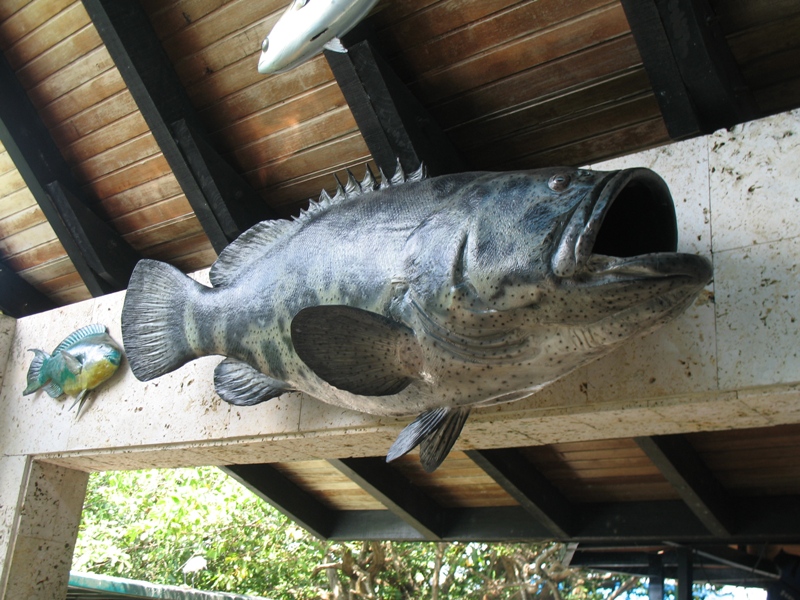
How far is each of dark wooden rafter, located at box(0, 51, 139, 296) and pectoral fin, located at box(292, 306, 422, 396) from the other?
7.82ft

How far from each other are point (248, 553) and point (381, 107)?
8.09 metres

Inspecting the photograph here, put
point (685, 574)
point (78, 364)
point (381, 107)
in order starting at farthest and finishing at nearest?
point (685, 574)
point (78, 364)
point (381, 107)

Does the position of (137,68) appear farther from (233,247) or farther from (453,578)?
(453,578)

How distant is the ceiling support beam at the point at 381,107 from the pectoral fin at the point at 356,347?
105cm

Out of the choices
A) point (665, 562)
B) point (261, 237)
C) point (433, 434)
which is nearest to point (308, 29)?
point (261, 237)

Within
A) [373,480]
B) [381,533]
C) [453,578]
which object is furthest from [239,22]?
[453,578]

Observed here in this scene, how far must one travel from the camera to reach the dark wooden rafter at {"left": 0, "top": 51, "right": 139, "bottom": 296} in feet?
11.6

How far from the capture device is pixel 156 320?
2.39 metres

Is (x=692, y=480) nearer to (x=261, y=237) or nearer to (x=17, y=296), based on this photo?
(x=261, y=237)

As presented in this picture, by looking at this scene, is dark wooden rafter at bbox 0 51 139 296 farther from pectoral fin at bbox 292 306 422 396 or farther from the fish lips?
the fish lips

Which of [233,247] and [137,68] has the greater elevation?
[137,68]

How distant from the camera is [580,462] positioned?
396cm

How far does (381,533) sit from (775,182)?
3467mm

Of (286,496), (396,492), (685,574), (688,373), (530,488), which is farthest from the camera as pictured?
(286,496)
